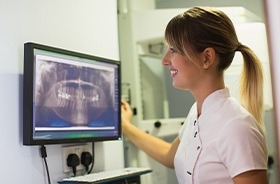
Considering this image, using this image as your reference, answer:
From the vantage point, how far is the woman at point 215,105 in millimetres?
1112

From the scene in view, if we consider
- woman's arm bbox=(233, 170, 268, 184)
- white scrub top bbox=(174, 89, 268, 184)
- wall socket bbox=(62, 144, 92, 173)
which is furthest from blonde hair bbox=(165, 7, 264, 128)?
wall socket bbox=(62, 144, 92, 173)

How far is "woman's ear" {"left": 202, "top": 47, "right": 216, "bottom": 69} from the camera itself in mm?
1217

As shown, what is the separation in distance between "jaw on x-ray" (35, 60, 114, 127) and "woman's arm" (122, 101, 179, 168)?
0.24 metres

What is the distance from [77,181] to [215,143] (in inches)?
21.3

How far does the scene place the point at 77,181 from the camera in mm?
1284

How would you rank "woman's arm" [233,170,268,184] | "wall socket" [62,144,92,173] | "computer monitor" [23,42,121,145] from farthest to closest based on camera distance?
1. "wall socket" [62,144,92,173]
2. "computer monitor" [23,42,121,145]
3. "woman's arm" [233,170,268,184]

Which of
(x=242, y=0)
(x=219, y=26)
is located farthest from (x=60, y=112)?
(x=242, y=0)

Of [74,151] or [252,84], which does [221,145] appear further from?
[74,151]

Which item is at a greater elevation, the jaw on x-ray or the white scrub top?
the jaw on x-ray

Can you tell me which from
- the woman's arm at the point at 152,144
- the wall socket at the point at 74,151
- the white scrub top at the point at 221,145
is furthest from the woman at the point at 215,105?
the wall socket at the point at 74,151

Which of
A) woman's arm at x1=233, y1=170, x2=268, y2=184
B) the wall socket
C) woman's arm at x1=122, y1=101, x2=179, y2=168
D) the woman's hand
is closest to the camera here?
woman's arm at x1=233, y1=170, x2=268, y2=184

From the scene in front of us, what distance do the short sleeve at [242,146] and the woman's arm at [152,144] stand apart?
1.77 ft

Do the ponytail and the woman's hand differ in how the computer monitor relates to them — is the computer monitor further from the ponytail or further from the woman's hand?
the ponytail

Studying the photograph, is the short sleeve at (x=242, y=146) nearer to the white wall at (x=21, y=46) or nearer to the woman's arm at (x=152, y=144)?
the woman's arm at (x=152, y=144)
